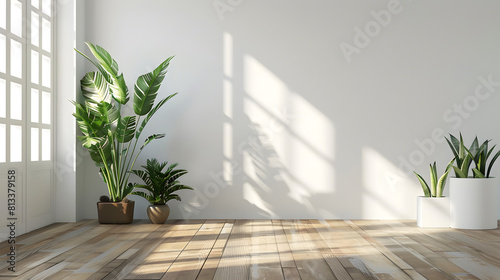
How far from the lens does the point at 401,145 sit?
4.37m

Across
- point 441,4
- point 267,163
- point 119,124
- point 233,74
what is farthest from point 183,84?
point 441,4

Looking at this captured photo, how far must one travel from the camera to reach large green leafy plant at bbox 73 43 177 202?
156 inches

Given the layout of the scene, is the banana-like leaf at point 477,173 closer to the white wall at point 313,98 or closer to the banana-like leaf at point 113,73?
the white wall at point 313,98

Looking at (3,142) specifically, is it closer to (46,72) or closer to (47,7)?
(46,72)

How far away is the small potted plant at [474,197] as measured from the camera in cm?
377

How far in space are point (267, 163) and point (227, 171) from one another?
363 mm

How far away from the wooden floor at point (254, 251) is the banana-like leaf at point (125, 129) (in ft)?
2.33

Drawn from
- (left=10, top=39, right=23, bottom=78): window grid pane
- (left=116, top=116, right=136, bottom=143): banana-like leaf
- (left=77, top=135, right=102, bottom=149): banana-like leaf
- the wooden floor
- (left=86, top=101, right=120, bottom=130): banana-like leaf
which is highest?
(left=10, top=39, right=23, bottom=78): window grid pane

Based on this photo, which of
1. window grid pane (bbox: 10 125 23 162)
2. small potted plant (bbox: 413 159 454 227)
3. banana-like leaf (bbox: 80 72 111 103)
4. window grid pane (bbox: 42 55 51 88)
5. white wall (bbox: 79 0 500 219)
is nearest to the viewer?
window grid pane (bbox: 10 125 23 162)

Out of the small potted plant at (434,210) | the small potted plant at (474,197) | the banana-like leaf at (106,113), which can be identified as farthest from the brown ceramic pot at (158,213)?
the small potted plant at (474,197)

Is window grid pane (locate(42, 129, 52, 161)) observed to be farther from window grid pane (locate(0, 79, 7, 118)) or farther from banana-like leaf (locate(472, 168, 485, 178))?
banana-like leaf (locate(472, 168, 485, 178))

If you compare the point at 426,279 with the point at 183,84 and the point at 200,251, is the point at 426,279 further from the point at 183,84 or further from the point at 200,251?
the point at 183,84

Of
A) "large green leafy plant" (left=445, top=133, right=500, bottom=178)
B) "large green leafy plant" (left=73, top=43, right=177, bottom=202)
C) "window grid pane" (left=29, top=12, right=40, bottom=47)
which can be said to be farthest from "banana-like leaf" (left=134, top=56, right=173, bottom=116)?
"large green leafy plant" (left=445, top=133, right=500, bottom=178)

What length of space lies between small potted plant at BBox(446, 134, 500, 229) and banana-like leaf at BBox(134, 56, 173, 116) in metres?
2.42
